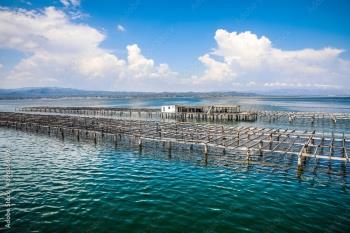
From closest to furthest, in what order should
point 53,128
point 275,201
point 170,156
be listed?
point 275,201, point 170,156, point 53,128

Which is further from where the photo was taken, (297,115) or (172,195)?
(297,115)

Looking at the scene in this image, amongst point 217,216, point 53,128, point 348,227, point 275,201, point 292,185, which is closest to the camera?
point 348,227

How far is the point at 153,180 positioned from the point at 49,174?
968cm

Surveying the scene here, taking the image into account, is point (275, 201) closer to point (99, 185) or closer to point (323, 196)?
point (323, 196)

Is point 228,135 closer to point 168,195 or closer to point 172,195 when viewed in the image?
point 172,195

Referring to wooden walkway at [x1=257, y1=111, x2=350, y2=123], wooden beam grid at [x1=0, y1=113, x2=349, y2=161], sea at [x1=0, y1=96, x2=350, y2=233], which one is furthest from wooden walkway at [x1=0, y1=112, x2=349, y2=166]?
wooden walkway at [x1=257, y1=111, x2=350, y2=123]

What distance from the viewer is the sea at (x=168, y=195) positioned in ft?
50.3

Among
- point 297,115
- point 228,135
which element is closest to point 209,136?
point 228,135

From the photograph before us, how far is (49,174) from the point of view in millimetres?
23875

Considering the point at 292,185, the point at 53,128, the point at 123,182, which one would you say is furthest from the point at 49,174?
the point at 53,128

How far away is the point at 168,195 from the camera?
63.8 feet

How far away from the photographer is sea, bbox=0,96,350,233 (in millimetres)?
15344

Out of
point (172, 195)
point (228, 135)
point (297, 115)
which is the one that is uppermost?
point (297, 115)

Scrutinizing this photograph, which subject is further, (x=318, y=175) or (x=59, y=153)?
(x=59, y=153)
